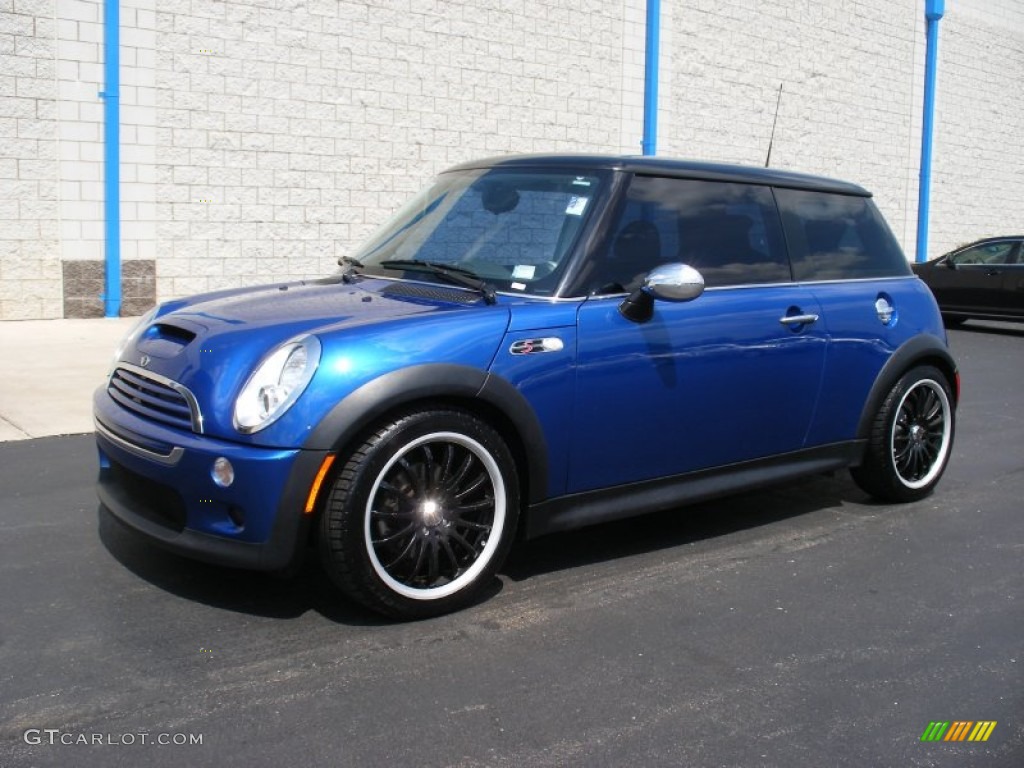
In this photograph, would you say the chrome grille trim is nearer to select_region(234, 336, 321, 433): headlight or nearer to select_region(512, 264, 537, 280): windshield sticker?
select_region(234, 336, 321, 433): headlight

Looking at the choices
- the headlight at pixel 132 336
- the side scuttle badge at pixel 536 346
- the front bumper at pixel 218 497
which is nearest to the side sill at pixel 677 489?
the side scuttle badge at pixel 536 346

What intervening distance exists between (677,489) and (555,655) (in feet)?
3.99

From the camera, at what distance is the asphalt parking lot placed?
3109 millimetres

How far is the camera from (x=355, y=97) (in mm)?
13781

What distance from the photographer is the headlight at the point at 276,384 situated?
366cm

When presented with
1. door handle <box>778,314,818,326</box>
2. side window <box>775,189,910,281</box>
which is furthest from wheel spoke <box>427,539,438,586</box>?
side window <box>775,189,910,281</box>

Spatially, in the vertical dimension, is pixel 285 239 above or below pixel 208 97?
below

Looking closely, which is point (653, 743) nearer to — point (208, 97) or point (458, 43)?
point (208, 97)

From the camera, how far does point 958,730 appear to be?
3293 millimetres

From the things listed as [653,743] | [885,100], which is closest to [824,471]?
[653,743]

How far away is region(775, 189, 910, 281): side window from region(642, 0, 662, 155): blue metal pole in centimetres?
1176

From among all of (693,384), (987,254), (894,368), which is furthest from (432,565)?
(987,254)

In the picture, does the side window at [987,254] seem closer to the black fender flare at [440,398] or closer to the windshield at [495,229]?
the windshield at [495,229]

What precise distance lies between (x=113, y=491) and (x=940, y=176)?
23259mm
